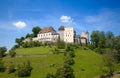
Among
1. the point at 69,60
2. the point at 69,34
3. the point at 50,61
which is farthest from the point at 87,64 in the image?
the point at 69,34

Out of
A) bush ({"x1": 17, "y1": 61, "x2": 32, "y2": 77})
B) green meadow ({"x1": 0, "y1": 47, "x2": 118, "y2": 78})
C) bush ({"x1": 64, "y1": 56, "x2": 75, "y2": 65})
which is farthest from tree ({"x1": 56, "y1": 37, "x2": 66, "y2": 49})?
bush ({"x1": 17, "y1": 61, "x2": 32, "y2": 77})

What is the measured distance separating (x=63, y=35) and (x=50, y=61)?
2966 cm

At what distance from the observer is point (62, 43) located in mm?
121438

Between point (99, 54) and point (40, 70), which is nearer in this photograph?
point (40, 70)

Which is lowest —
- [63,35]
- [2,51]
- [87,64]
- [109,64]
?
[87,64]

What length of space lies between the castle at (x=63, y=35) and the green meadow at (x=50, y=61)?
1215 centimetres

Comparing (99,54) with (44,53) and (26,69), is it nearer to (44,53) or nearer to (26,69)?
(44,53)

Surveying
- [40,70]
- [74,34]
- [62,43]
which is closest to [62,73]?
[40,70]

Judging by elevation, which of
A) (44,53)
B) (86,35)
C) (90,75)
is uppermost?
(86,35)

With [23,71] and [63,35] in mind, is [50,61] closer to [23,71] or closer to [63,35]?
[23,71]

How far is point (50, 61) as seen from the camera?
104m

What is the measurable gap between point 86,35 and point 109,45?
19.2 meters

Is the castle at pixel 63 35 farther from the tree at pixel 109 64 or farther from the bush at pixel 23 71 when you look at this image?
the bush at pixel 23 71

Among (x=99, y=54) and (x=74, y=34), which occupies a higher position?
(x=74, y=34)
